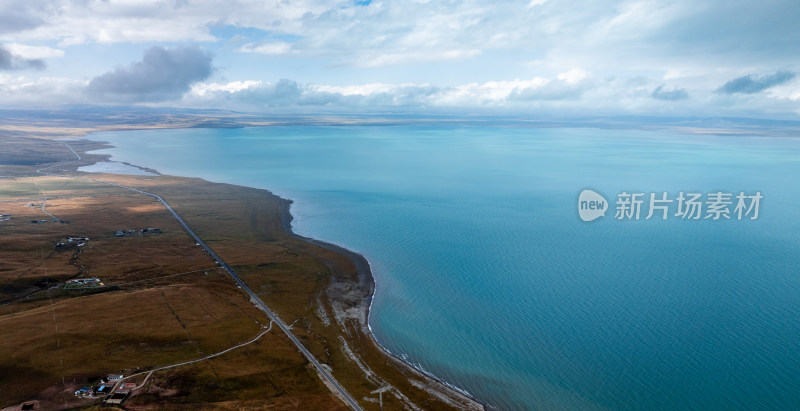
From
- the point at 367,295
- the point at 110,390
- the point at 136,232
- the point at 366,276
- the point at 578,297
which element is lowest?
the point at 110,390

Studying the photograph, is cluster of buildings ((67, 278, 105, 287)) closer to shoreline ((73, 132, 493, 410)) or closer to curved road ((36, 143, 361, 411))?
curved road ((36, 143, 361, 411))

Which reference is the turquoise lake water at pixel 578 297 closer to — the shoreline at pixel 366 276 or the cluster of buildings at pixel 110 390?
the shoreline at pixel 366 276

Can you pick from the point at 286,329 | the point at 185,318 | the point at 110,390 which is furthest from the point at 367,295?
the point at 110,390

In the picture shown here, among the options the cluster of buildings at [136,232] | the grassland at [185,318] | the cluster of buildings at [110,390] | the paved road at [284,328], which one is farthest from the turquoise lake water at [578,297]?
the cluster of buildings at [136,232]

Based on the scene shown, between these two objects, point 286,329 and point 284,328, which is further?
point 284,328

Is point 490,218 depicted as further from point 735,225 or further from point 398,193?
point 735,225

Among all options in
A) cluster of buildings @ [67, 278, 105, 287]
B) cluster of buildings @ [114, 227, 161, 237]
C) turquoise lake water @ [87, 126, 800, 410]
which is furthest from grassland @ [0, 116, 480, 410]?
turquoise lake water @ [87, 126, 800, 410]

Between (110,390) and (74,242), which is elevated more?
(74,242)

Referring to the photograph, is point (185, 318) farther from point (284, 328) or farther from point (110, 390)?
point (110, 390)

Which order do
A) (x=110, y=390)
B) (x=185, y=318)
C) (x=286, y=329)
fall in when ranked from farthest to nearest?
(x=185, y=318), (x=286, y=329), (x=110, y=390)

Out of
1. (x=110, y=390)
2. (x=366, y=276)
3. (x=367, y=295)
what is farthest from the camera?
(x=366, y=276)
